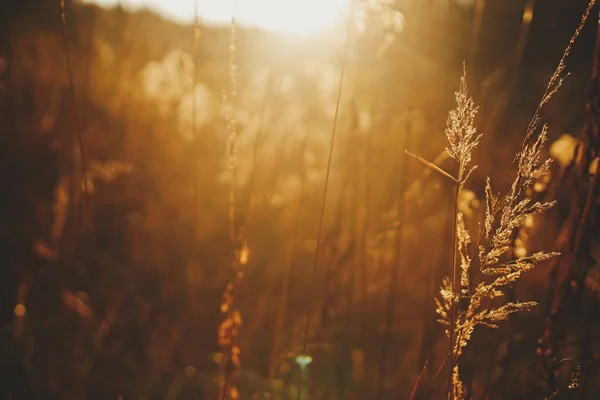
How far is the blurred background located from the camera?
1.08 metres

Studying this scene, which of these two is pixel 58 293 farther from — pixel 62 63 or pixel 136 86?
pixel 62 63

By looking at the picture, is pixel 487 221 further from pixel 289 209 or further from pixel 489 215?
pixel 289 209

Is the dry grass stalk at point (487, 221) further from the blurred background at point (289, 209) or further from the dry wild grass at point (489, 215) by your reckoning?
the blurred background at point (289, 209)

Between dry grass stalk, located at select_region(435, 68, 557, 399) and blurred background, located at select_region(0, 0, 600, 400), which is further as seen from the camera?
blurred background, located at select_region(0, 0, 600, 400)

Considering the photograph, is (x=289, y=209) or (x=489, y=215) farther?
(x=289, y=209)

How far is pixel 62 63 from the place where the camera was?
3.45 metres

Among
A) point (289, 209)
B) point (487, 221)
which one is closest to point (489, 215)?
point (487, 221)

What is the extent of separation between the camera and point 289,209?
2.17m

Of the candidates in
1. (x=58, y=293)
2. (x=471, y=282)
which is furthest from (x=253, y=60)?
(x=471, y=282)

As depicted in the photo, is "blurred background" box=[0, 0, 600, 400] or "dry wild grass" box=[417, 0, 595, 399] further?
"blurred background" box=[0, 0, 600, 400]

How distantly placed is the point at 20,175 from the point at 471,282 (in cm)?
247

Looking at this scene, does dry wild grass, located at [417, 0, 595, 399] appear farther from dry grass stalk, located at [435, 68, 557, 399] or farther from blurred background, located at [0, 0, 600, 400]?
blurred background, located at [0, 0, 600, 400]

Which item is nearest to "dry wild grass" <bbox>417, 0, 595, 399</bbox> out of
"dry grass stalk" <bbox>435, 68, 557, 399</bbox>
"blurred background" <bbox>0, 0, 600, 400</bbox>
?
"dry grass stalk" <bbox>435, 68, 557, 399</bbox>

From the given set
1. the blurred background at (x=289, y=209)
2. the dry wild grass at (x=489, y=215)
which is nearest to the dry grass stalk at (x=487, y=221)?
the dry wild grass at (x=489, y=215)
